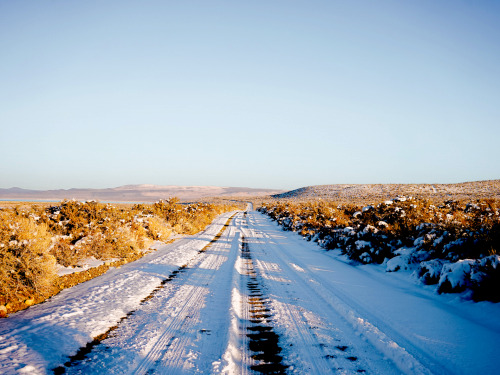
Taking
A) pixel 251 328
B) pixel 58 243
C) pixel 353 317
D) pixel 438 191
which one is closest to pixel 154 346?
pixel 251 328

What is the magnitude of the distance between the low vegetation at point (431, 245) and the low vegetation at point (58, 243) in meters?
8.85

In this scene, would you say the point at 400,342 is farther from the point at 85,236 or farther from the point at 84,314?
the point at 85,236

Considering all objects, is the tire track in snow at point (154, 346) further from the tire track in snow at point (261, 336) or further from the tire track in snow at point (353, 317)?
the tire track in snow at point (353, 317)

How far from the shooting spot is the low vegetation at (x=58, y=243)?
5418 millimetres

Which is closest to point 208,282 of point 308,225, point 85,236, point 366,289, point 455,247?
A: point 366,289

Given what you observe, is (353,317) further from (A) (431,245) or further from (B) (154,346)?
(A) (431,245)

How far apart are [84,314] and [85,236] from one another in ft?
16.8

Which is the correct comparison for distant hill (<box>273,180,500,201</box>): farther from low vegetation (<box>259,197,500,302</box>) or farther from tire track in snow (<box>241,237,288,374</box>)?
tire track in snow (<box>241,237,288,374</box>)

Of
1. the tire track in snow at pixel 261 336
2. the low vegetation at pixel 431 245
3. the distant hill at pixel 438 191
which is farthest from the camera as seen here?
the distant hill at pixel 438 191

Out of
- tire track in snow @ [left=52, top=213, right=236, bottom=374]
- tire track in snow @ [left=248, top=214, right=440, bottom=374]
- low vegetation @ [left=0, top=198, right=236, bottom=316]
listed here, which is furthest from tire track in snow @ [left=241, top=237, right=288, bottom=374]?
low vegetation @ [left=0, top=198, right=236, bottom=316]

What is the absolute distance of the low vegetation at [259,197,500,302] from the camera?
16.8 ft

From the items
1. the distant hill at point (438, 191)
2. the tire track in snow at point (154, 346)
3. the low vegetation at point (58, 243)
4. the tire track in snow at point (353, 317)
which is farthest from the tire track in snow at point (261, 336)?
the distant hill at point (438, 191)

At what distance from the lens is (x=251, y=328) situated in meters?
4.32

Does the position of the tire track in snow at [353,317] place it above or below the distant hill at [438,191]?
below
